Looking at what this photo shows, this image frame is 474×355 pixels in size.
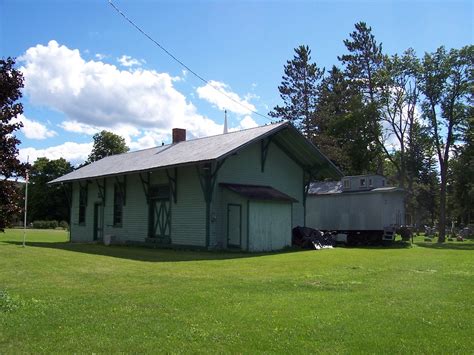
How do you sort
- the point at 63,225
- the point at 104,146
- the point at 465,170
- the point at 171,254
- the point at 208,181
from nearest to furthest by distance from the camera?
the point at 171,254, the point at 208,181, the point at 465,170, the point at 63,225, the point at 104,146

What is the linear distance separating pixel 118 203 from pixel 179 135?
568 cm

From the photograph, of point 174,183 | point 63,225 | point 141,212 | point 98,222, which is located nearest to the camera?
point 174,183

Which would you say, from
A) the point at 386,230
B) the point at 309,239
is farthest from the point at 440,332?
the point at 386,230

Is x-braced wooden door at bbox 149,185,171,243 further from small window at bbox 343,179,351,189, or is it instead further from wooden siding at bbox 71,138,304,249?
small window at bbox 343,179,351,189

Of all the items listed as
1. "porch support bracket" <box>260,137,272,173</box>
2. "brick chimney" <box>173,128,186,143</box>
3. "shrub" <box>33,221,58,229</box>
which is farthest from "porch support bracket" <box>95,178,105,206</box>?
"shrub" <box>33,221,58,229</box>

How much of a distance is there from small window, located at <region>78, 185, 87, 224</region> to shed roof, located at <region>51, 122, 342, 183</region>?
88.7 inches

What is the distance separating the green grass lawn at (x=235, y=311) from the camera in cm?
627

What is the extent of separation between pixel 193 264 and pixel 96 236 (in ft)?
59.6

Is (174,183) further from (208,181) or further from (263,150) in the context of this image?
(263,150)

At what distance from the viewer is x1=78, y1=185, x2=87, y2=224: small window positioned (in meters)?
33.6

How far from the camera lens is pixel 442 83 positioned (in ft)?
137

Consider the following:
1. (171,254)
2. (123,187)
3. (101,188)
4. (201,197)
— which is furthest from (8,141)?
(101,188)

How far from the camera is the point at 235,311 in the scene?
314 inches

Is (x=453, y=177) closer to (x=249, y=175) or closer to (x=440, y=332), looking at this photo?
(x=249, y=175)
